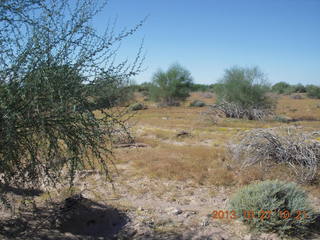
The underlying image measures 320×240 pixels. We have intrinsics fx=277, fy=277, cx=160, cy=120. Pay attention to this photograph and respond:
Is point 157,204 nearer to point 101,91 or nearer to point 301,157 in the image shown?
point 101,91

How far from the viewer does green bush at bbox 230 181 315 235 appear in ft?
12.6

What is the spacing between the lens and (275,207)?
3.93 m

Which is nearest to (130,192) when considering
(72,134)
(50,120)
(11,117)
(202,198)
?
(202,198)

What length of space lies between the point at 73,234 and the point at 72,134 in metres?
1.51

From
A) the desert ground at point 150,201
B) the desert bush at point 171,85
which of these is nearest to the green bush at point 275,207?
the desert ground at point 150,201

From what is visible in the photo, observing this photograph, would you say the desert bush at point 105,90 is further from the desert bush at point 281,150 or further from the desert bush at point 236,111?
the desert bush at point 236,111

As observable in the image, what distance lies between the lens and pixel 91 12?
369 centimetres

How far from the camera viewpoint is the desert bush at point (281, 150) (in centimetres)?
633

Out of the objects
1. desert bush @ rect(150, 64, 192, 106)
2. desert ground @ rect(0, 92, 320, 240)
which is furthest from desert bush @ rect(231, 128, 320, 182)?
desert bush @ rect(150, 64, 192, 106)

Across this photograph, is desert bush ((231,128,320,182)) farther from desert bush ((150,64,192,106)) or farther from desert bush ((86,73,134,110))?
desert bush ((150,64,192,106))

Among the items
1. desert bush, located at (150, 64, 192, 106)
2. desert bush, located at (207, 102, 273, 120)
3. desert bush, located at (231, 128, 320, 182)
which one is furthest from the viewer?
desert bush, located at (150, 64, 192, 106)

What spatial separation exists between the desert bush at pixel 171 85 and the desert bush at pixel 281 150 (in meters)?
27.1

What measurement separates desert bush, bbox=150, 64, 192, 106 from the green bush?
29.9m

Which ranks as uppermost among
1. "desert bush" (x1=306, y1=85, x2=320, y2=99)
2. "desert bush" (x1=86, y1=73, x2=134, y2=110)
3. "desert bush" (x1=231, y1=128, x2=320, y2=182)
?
"desert bush" (x1=306, y1=85, x2=320, y2=99)
